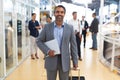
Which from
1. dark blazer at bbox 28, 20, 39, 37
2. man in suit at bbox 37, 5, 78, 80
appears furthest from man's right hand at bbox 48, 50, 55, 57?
dark blazer at bbox 28, 20, 39, 37

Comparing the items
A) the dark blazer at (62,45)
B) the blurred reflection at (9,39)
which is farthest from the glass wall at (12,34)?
the dark blazer at (62,45)

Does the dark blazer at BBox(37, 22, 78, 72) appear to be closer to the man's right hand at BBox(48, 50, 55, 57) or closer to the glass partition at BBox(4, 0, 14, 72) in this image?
the man's right hand at BBox(48, 50, 55, 57)

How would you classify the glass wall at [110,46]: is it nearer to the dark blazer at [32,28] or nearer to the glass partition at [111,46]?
the glass partition at [111,46]

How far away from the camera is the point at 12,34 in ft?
20.9

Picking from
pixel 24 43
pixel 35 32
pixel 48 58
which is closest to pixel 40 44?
pixel 48 58

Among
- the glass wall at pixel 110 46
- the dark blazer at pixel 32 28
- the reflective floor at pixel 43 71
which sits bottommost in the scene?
the reflective floor at pixel 43 71

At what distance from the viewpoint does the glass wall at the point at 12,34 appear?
17.7ft

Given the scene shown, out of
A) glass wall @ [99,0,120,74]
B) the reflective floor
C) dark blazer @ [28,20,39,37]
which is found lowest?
the reflective floor

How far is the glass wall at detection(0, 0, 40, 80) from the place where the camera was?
5406 mm

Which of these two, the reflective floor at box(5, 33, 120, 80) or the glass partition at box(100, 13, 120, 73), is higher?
the glass partition at box(100, 13, 120, 73)

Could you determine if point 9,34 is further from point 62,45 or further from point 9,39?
point 62,45

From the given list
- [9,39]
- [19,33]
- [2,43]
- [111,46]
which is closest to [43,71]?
[9,39]

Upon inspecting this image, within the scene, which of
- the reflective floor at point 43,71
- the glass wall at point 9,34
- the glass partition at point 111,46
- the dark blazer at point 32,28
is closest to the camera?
the reflective floor at point 43,71

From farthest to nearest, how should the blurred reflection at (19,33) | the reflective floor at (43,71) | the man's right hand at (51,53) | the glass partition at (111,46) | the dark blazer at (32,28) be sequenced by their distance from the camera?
1. the dark blazer at (32,28)
2. the blurred reflection at (19,33)
3. the glass partition at (111,46)
4. the reflective floor at (43,71)
5. the man's right hand at (51,53)
